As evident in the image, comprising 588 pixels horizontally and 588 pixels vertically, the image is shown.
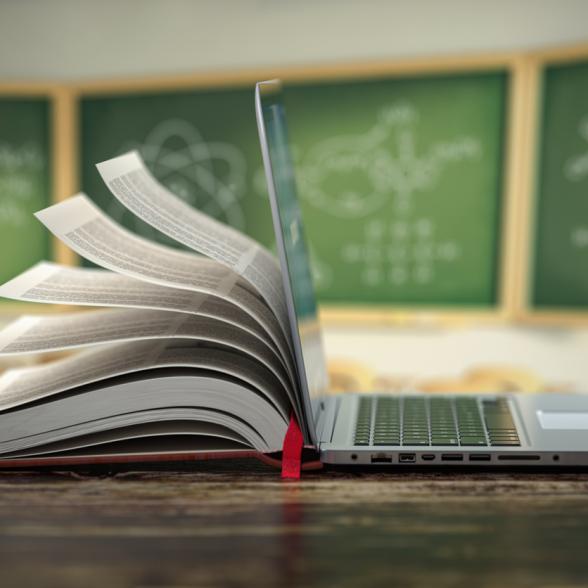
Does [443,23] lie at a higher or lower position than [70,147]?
higher

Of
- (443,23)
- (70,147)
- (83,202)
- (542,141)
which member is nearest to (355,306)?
(542,141)

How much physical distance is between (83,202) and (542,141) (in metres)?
1.67

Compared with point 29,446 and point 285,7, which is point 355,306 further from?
point 29,446

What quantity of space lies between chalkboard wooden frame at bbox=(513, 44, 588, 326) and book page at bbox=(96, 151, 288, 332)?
1541mm

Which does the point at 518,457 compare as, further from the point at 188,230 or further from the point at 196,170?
the point at 196,170

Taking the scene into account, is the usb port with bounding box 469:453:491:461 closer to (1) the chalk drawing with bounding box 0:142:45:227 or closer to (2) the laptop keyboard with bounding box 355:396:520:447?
(2) the laptop keyboard with bounding box 355:396:520:447

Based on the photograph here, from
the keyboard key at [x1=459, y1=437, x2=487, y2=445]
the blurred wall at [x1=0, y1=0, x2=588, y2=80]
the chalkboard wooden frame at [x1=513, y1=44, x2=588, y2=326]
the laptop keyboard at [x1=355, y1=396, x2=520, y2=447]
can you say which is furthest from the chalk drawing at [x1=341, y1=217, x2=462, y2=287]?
the keyboard key at [x1=459, y1=437, x2=487, y2=445]

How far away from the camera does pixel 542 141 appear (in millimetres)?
1942

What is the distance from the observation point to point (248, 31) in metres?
2.18

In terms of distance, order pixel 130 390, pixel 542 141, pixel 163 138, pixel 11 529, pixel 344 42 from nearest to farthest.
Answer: pixel 11 529
pixel 130 390
pixel 542 141
pixel 344 42
pixel 163 138

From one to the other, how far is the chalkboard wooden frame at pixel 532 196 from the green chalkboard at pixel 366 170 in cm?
7

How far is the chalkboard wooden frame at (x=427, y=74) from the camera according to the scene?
195 cm

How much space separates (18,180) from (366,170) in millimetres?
1196

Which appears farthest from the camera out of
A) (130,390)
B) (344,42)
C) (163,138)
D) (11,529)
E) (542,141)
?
(163,138)
